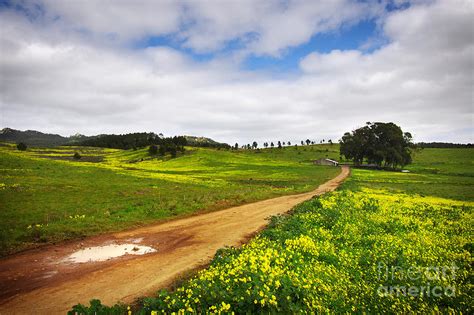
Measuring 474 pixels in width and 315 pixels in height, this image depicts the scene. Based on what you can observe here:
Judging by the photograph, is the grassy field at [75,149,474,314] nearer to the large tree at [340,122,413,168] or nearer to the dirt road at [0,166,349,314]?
the dirt road at [0,166,349,314]

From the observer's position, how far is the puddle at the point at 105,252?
13.8 m

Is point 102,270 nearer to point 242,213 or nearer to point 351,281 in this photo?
point 351,281

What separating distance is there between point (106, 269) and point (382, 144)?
4898 inches

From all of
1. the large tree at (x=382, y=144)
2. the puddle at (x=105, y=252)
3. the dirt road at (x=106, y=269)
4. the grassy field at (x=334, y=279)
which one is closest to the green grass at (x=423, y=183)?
the large tree at (x=382, y=144)

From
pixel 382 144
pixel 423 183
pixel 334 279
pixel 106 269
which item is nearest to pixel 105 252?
pixel 106 269

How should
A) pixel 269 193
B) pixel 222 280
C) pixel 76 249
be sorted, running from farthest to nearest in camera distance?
pixel 269 193, pixel 76 249, pixel 222 280

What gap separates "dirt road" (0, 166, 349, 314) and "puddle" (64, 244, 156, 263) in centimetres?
47

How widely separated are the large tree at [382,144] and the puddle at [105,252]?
376ft

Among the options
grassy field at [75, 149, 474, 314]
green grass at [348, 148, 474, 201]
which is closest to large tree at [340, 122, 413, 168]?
green grass at [348, 148, 474, 201]

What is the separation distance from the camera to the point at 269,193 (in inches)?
1531

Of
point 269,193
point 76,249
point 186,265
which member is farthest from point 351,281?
point 269,193

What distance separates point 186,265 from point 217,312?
5875mm

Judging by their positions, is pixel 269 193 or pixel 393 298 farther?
pixel 269 193

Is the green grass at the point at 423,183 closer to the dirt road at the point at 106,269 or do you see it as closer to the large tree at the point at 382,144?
the large tree at the point at 382,144
